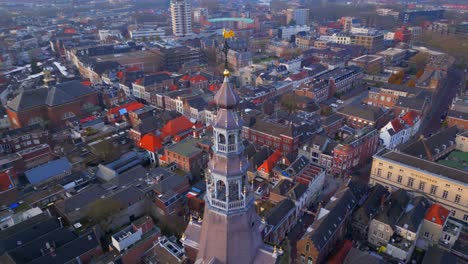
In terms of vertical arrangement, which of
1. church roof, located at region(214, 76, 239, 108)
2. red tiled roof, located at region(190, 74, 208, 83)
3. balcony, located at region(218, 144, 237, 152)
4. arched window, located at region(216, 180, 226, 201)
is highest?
church roof, located at region(214, 76, 239, 108)

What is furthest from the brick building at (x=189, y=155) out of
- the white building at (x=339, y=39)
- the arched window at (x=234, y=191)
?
the white building at (x=339, y=39)

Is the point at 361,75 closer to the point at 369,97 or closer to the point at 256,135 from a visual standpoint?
the point at 369,97

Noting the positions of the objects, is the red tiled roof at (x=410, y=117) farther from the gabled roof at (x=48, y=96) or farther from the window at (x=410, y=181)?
the gabled roof at (x=48, y=96)

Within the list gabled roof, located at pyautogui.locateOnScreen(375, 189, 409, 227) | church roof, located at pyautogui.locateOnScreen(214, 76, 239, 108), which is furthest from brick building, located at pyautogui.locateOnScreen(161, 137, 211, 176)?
church roof, located at pyautogui.locateOnScreen(214, 76, 239, 108)

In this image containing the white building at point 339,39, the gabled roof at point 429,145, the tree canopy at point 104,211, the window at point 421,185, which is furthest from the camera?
the white building at point 339,39

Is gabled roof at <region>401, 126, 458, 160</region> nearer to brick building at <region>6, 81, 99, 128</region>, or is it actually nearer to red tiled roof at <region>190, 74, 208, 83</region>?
red tiled roof at <region>190, 74, 208, 83</region>

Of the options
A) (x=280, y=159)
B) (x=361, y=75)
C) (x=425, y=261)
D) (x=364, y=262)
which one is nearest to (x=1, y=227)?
(x=280, y=159)

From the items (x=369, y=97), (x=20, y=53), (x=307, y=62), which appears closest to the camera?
(x=369, y=97)
